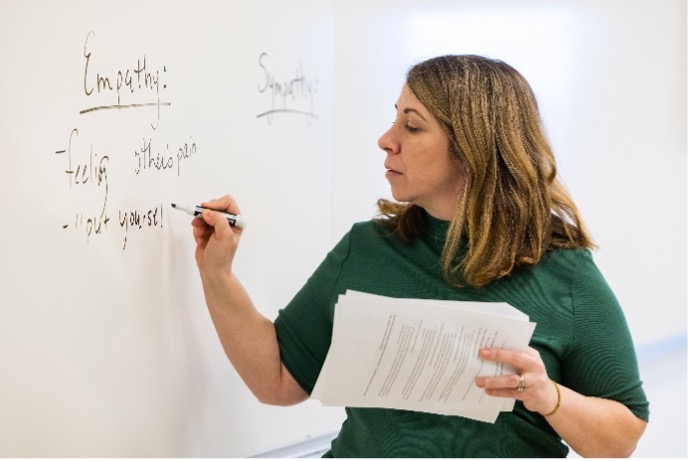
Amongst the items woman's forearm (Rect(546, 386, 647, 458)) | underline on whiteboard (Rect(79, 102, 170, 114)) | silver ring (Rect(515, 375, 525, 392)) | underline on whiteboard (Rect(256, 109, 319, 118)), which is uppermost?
underline on whiteboard (Rect(256, 109, 319, 118))

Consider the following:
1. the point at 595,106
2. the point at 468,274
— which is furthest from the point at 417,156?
the point at 595,106

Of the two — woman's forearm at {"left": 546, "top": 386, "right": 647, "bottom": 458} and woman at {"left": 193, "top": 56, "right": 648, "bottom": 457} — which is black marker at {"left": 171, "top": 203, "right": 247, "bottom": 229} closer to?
woman at {"left": 193, "top": 56, "right": 648, "bottom": 457}

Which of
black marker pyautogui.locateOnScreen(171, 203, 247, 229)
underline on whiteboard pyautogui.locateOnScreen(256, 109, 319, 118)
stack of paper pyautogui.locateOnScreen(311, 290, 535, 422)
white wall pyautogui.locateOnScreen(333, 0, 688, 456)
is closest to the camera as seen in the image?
stack of paper pyautogui.locateOnScreen(311, 290, 535, 422)

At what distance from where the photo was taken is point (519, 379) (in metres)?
1.04

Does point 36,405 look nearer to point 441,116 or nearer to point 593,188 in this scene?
point 441,116

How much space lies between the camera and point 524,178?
124cm

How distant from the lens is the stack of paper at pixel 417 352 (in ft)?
3.33

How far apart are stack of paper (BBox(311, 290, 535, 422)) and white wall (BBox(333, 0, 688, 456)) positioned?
48 centimetres

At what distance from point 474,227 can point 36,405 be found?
638mm

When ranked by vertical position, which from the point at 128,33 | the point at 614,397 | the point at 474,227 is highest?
the point at 128,33

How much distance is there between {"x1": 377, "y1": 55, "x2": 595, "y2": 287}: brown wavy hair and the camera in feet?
4.00

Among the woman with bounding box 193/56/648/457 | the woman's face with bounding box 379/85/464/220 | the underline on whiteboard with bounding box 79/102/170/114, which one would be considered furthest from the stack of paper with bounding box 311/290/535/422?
the underline on whiteboard with bounding box 79/102/170/114

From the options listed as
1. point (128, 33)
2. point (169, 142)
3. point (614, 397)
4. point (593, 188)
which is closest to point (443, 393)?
point (614, 397)

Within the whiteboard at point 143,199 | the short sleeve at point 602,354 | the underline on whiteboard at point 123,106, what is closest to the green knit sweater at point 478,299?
the short sleeve at point 602,354
